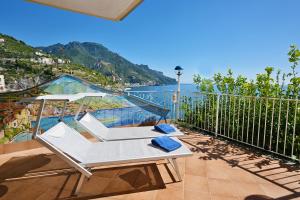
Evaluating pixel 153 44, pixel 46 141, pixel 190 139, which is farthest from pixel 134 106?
pixel 153 44

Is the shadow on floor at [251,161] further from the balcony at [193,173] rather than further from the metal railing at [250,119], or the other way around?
the metal railing at [250,119]

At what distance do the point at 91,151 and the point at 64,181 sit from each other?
0.57 m

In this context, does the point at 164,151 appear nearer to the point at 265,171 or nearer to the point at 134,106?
the point at 265,171

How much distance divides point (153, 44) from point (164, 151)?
3587cm

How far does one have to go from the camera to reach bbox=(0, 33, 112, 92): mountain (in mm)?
6080

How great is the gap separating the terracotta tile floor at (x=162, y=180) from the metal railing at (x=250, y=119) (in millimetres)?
657

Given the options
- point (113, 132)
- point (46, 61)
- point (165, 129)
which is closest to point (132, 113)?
point (113, 132)

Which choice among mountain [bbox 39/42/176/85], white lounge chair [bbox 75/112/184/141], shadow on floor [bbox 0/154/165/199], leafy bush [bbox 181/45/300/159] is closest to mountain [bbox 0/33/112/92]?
white lounge chair [bbox 75/112/184/141]

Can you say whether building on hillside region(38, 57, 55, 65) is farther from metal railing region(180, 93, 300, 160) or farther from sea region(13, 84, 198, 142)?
metal railing region(180, 93, 300, 160)

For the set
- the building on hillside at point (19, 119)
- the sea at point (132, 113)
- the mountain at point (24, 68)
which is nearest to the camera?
the building on hillside at point (19, 119)

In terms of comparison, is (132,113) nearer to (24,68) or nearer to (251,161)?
(251,161)

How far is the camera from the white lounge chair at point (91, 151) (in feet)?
7.02

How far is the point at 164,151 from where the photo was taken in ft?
8.07

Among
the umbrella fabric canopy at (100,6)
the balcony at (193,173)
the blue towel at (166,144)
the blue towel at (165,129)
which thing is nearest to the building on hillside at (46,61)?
the balcony at (193,173)
